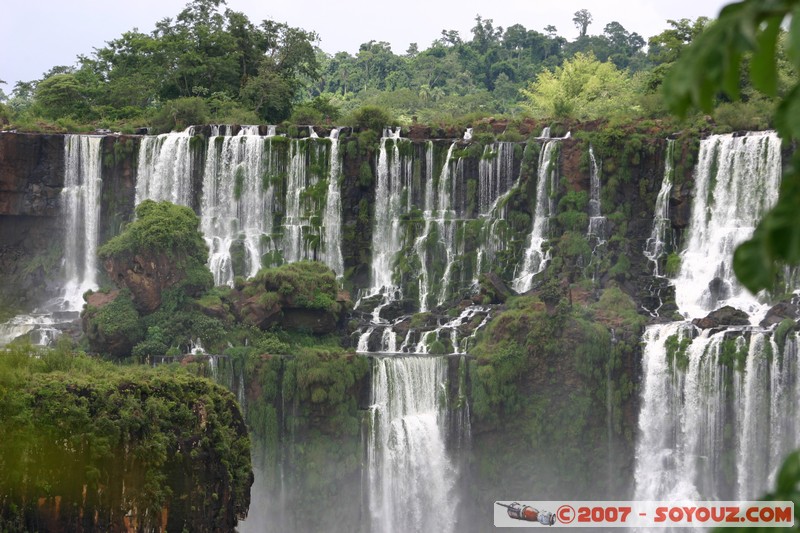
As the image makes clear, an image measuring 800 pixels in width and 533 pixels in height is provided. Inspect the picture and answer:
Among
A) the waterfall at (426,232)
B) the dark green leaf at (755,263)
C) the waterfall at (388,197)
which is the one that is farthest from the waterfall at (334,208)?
the dark green leaf at (755,263)

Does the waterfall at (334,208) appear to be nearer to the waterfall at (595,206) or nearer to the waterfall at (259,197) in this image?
the waterfall at (259,197)

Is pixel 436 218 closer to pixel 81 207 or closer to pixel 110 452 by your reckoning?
pixel 81 207

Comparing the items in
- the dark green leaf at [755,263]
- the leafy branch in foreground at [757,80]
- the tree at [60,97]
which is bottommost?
the dark green leaf at [755,263]

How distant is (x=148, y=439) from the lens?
23516 millimetres

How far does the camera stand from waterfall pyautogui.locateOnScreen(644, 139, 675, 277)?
43500 mm

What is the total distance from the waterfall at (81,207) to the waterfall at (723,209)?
808 inches

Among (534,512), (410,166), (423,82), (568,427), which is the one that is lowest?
(534,512)

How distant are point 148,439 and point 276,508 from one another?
50.8ft

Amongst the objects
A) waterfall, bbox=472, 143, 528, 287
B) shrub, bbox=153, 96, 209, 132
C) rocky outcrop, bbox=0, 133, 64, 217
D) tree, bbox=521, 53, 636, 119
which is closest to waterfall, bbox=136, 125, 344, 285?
shrub, bbox=153, 96, 209, 132

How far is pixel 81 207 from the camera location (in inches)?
1893

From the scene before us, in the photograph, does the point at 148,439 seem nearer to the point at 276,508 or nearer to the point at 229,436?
the point at 229,436

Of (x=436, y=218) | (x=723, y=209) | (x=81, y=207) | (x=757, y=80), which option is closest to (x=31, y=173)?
(x=81, y=207)

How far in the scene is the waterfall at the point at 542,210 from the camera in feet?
145

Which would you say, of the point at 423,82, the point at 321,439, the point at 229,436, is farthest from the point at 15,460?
the point at 423,82
